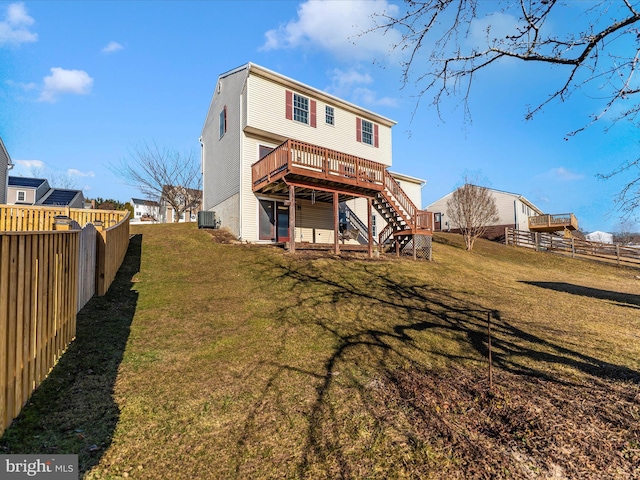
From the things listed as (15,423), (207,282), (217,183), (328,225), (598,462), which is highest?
(217,183)

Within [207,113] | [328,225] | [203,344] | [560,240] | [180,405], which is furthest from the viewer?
[560,240]

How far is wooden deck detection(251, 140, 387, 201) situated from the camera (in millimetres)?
12609

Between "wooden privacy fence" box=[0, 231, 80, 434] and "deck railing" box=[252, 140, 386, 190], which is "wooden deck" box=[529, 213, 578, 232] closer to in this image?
"deck railing" box=[252, 140, 386, 190]

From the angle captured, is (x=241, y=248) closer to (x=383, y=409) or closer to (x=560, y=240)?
(x=383, y=409)

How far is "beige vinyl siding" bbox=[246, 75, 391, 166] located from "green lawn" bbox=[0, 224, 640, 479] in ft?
31.7

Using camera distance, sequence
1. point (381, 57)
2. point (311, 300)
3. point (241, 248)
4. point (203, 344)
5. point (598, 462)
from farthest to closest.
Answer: point (241, 248) < point (311, 300) < point (203, 344) < point (381, 57) < point (598, 462)

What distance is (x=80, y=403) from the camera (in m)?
3.16

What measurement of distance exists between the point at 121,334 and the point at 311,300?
146 inches

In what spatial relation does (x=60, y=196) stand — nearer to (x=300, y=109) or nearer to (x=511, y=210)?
(x=300, y=109)

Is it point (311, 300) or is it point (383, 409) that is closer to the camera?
point (383, 409)

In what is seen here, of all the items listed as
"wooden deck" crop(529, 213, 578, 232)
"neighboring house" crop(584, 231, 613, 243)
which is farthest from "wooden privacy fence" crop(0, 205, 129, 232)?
"neighboring house" crop(584, 231, 613, 243)

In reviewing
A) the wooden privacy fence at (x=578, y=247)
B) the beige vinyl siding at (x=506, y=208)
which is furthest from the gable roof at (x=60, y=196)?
the beige vinyl siding at (x=506, y=208)

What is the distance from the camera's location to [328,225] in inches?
683

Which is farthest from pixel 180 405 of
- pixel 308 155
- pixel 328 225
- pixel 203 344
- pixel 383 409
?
pixel 328 225
